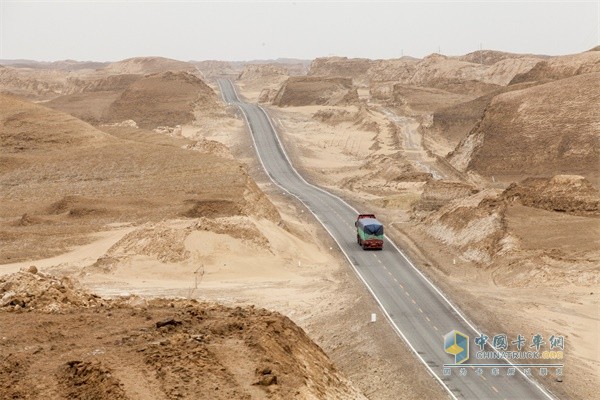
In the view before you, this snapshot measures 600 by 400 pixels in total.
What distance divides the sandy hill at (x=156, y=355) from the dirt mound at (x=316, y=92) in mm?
127777

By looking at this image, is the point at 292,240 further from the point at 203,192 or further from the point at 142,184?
the point at 142,184

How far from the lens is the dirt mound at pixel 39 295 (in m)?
28.9

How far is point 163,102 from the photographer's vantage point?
142m

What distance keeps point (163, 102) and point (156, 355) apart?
123 metres

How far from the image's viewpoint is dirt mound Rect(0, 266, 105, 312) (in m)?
28.9

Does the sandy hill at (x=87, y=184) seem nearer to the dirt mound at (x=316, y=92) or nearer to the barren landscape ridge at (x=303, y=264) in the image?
the barren landscape ridge at (x=303, y=264)

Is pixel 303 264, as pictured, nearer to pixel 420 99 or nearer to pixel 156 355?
pixel 156 355

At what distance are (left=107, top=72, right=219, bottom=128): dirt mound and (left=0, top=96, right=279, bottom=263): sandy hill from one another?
192 feet

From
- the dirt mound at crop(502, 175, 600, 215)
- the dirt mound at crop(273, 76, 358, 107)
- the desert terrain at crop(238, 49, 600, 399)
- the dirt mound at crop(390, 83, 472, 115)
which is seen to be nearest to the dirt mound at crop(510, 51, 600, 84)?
the desert terrain at crop(238, 49, 600, 399)

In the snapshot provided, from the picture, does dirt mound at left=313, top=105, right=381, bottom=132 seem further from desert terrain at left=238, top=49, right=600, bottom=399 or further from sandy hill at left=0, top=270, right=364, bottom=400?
sandy hill at left=0, top=270, right=364, bottom=400

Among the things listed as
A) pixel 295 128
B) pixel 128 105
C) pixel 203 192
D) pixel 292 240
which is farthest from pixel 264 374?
pixel 128 105

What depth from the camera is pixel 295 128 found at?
427 ft

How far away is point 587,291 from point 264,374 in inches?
1185

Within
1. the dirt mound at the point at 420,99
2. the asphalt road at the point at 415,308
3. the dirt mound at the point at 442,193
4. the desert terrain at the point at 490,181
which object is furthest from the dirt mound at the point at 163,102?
the dirt mound at the point at 442,193
